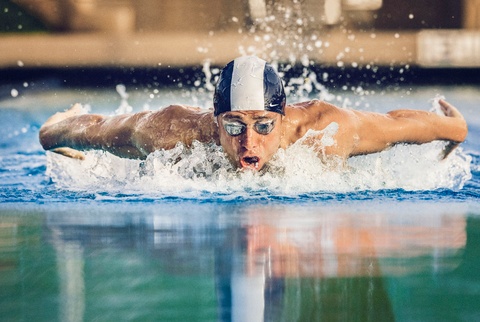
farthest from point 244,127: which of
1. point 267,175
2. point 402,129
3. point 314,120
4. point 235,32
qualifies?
point 235,32

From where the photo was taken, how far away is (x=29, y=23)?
9.75 metres

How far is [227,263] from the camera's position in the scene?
2.16 metres

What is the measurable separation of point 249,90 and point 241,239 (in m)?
1.36

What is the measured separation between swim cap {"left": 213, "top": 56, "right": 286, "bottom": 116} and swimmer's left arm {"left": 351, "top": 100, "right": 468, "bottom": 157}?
41cm

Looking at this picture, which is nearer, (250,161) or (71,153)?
(250,161)

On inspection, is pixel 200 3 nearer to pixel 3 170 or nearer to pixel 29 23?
pixel 29 23

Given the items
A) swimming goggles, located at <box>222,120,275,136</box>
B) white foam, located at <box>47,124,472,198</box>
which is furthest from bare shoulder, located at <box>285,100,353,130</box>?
swimming goggles, located at <box>222,120,275,136</box>

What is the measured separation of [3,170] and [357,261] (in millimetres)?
3580

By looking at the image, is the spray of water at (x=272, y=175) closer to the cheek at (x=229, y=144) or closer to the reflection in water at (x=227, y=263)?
the cheek at (x=229, y=144)

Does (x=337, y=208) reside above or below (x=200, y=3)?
below

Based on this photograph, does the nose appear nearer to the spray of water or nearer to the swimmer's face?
the swimmer's face

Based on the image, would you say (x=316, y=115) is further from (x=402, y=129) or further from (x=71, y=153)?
(x=71, y=153)

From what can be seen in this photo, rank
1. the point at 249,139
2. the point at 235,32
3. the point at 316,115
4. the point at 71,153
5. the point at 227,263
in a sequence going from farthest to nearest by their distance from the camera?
the point at 235,32 < the point at 71,153 < the point at 316,115 < the point at 249,139 < the point at 227,263

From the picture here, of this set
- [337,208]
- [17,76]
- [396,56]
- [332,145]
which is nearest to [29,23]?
[17,76]
